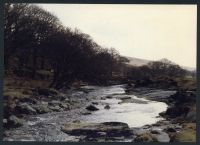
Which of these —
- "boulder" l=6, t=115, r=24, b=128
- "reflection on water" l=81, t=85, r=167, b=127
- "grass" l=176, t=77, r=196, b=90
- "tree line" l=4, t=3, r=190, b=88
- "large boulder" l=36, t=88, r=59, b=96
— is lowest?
"boulder" l=6, t=115, r=24, b=128

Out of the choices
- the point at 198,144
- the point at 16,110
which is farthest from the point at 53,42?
the point at 198,144

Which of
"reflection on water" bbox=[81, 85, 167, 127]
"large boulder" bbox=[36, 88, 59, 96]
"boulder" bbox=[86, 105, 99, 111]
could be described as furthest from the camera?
"large boulder" bbox=[36, 88, 59, 96]

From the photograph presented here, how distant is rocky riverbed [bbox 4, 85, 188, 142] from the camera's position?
12.7m

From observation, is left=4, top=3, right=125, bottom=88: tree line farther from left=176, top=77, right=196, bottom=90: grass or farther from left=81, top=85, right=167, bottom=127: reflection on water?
left=176, top=77, right=196, bottom=90: grass

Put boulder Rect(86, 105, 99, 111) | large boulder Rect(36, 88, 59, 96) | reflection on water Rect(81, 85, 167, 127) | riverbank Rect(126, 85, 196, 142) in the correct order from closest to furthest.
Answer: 1. riverbank Rect(126, 85, 196, 142)
2. reflection on water Rect(81, 85, 167, 127)
3. boulder Rect(86, 105, 99, 111)
4. large boulder Rect(36, 88, 59, 96)

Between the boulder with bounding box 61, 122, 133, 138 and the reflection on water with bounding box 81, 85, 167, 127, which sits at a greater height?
the reflection on water with bounding box 81, 85, 167, 127

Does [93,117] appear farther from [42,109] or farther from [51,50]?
[51,50]

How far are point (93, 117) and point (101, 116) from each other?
15cm

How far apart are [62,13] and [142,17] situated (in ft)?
4.78

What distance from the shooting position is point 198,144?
12656 mm

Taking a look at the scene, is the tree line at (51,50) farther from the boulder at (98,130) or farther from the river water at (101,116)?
the boulder at (98,130)

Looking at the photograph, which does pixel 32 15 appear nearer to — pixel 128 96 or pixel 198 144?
pixel 128 96

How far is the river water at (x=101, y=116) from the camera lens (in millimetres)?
12727

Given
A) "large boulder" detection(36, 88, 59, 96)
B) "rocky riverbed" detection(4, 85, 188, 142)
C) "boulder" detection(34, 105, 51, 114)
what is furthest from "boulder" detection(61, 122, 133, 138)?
"large boulder" detection(36, 88, 59, 96)
